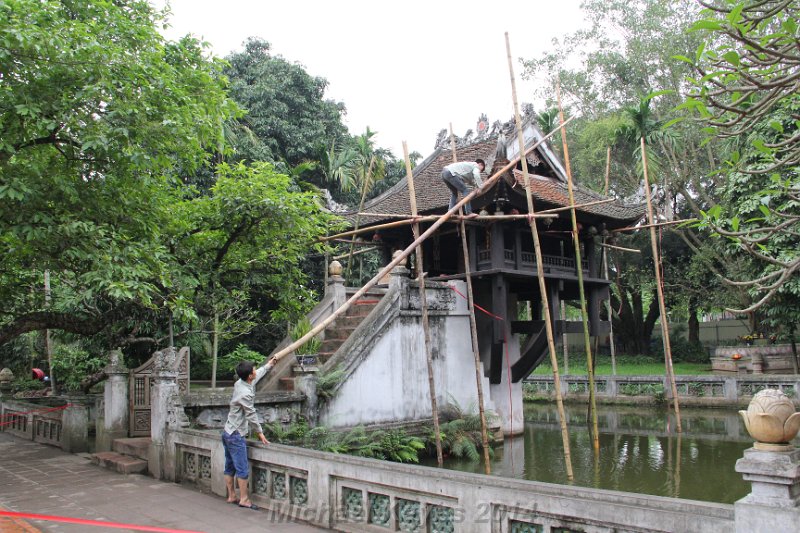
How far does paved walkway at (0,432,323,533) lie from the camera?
5.54m

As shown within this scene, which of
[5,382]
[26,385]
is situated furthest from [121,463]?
[26,385]

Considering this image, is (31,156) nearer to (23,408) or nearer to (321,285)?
(23,408)

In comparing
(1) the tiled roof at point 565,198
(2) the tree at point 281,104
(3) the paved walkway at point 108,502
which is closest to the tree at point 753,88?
(3) the paved walkway at point 108,502

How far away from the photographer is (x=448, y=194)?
13.3 m

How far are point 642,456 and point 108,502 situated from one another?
9.55 meters

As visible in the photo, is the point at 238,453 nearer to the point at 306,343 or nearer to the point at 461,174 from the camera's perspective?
the point at 306,343

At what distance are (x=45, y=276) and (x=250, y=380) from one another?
26.6 feet

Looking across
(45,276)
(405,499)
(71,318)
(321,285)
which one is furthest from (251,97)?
(405,499)

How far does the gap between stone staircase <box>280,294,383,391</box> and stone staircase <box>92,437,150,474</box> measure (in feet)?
7.97

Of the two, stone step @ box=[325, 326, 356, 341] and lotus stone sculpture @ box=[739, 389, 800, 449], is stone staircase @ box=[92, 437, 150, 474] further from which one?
lotus stone sculpture @ box=[739, 389, 800, 449]

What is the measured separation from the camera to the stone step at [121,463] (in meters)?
8.02

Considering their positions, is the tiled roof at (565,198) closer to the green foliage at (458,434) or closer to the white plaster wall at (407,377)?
the white plaster wall at (407,377)

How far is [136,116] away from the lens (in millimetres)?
7555

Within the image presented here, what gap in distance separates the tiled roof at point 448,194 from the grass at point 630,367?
1063cm
